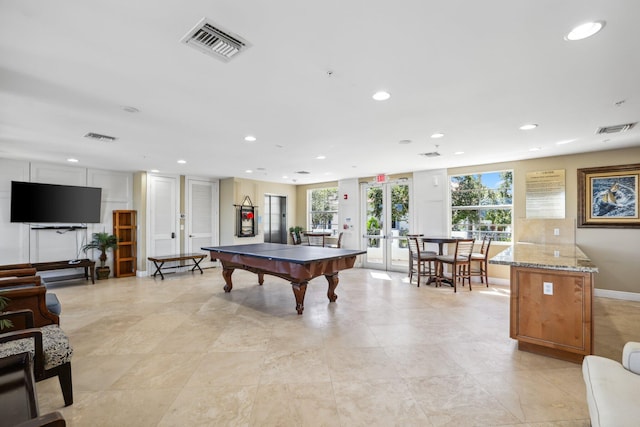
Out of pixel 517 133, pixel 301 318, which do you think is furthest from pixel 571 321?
pixel 301 318

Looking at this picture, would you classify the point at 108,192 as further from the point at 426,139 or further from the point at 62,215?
the point at 426,139

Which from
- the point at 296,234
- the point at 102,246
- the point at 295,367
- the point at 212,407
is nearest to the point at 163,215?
the point at 102,246

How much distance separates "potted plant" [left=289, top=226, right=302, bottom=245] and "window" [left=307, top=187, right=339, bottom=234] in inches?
15.5

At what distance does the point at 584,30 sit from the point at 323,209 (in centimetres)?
764

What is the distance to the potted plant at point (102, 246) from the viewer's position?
6.38 metres

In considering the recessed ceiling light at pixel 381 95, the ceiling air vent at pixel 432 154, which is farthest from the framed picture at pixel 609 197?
the recessed ceiling light at pixel 381 95

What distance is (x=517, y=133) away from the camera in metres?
3.92

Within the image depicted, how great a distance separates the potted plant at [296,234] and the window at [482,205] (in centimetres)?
446

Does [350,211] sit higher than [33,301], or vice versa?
[350,211]

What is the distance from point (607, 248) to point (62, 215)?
33.2 ft

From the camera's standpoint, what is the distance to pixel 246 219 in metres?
8.17

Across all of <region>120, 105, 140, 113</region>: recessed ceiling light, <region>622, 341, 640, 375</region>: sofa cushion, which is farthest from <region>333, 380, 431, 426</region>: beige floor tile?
<region>120, 105, 140, 113</region>: recessed ceiling light

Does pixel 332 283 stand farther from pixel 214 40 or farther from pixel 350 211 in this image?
pixel 350 211

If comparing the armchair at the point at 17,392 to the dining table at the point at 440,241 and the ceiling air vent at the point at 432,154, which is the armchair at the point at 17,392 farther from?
the dining table at the point at 440,241
